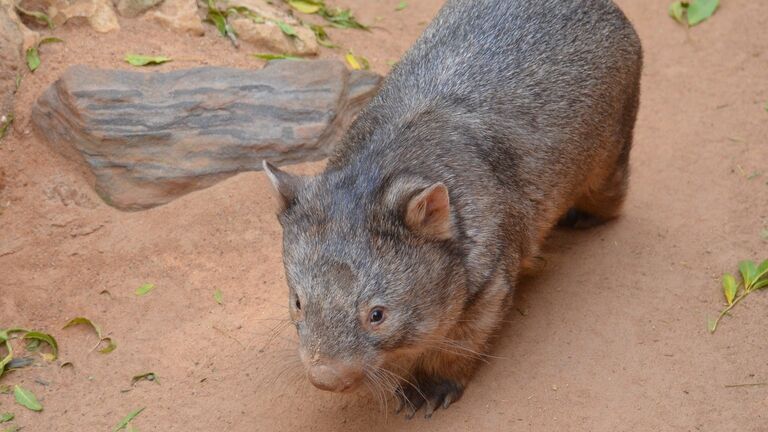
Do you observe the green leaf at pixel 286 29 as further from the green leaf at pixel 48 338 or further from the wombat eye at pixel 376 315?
the wombat eye at pixel 376 315

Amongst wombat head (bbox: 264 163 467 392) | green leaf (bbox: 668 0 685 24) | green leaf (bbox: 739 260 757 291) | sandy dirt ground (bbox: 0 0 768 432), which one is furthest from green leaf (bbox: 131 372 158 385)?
green leaf (bbox: 668 0 685 24)

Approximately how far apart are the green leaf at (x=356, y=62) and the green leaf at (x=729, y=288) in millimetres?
3740

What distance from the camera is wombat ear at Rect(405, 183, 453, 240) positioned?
183 inches

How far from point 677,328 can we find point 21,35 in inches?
209

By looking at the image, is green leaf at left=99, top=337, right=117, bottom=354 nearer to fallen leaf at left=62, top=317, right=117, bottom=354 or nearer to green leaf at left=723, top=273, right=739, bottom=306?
fallen leaf at left=62, top=317, right=117, bottom=354

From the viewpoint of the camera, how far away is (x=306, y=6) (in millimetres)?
9031

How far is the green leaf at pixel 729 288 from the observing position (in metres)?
5.79

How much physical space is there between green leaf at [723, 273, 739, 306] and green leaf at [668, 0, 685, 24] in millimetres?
3940

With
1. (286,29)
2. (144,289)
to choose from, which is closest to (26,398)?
(144,289)

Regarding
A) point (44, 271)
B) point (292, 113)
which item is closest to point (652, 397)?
point (292, 113)

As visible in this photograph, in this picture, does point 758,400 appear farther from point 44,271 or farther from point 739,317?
point 44,271

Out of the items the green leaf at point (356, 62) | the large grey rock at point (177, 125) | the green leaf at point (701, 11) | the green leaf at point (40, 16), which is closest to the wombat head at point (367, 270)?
the large grey rock at point (177, 125)

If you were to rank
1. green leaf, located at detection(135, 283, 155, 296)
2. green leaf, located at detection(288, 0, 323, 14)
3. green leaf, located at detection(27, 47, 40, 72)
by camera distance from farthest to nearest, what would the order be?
green leaf, located at detection(288, 0, 323, 14) → green leaf, located at detection(27, 47, 40, 72) → green leaf, located at detection(135, 283, 155, 296)

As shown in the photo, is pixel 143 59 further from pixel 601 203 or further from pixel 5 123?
pixel 601 203
